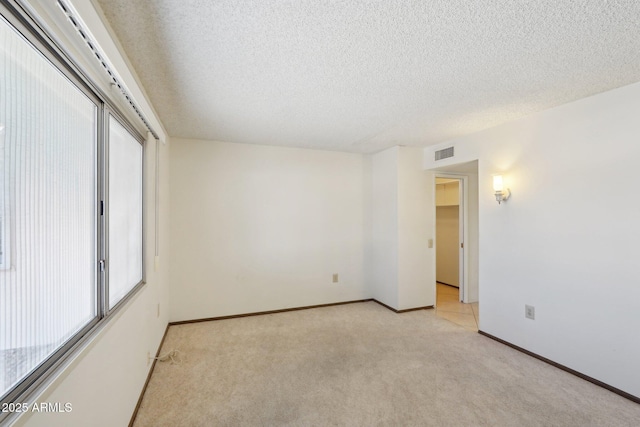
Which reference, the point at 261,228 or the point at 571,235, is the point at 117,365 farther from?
the point at 571,235

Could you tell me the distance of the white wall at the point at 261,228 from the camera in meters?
3.74

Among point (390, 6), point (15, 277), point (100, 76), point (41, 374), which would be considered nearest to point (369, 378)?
point (41, 374)

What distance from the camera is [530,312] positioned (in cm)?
283

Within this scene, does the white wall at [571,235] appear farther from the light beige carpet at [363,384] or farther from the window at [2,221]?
the window at [2,221]

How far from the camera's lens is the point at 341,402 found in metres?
2.12

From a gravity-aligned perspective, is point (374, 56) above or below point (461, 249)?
above

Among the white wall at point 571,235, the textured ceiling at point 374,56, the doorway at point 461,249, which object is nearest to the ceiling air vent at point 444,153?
the doorway at point 461,249

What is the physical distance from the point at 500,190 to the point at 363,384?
237cm

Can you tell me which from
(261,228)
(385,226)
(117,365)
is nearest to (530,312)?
(385,226)

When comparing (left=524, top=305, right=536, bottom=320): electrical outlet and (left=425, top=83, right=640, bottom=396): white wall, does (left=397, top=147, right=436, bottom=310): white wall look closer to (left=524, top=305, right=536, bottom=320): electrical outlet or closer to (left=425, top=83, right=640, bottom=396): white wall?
(left=425, top=83, right=640, bottom=396): white wall

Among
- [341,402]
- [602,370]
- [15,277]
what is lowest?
[341,402]

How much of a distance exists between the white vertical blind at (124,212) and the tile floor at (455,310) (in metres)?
3.68

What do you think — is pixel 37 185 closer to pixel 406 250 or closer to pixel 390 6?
pixel 390 6

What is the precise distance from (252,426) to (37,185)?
71.8 inches
